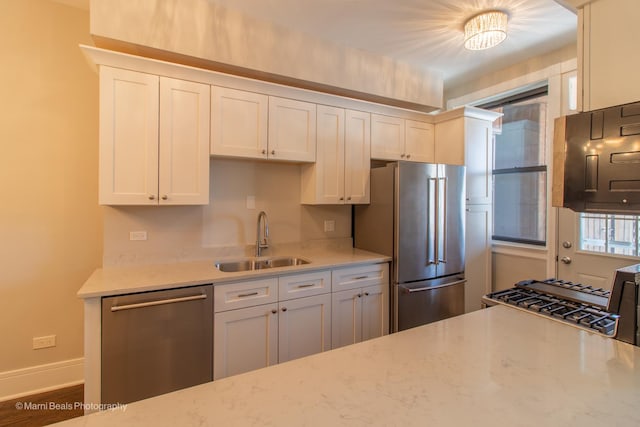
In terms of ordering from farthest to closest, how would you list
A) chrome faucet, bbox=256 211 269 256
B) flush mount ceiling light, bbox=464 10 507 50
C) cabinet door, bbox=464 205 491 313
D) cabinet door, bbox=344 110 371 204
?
1. cabinet door, bbox=464 205 491 313
2. cabinet door, bbox=344 110 371 204
3. chrome faucet, bbox=256 211 269 256
4. flush mount ceiling light, bbox=464 10 507 50

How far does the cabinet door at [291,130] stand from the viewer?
2.47 meters

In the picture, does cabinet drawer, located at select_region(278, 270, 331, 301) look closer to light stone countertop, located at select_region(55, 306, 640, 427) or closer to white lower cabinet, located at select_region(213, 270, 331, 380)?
white lower cabinet, located at select_region(213, 270, 331, 380)

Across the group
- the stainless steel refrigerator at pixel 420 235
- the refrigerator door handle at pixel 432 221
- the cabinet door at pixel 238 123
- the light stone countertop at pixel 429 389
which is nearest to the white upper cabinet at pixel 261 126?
the cabinet door at pixel 238 123

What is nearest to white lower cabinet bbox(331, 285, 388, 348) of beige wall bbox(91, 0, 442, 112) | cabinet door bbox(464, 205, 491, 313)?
cabinet door bbox(464, 205, 491, 313)

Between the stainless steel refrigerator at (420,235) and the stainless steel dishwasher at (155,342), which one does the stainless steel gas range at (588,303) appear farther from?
the stainless steel dishwasher at (155,342)

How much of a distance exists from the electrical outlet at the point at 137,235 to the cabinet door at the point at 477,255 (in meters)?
2.89

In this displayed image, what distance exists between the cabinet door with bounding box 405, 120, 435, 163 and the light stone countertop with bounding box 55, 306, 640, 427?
234cm

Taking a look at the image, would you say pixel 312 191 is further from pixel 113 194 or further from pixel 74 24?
pixel 74 24

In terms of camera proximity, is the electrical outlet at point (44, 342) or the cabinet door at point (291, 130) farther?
the cabinet door at point (291, 130)

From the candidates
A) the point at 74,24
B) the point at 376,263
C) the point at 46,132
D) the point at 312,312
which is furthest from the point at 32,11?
the point at 376,263

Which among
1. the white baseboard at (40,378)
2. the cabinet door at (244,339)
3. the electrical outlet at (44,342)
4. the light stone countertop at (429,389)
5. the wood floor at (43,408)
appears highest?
the light stone countertop at (429,389)

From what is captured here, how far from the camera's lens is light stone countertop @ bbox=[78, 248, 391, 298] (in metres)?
1.74

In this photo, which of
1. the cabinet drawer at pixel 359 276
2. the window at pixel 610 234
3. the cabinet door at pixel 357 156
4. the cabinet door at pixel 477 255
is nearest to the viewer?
the window at pixel 610 234

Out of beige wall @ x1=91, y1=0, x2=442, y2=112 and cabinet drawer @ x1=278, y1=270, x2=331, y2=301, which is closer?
beige wall @ x1=91, y1=0, x2=442, y2=112
